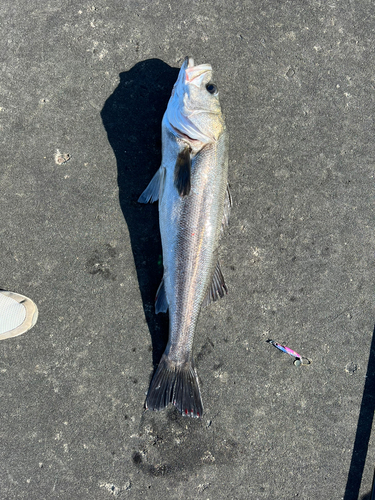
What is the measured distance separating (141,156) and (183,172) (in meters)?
0.75

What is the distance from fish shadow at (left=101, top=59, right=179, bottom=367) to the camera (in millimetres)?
3404

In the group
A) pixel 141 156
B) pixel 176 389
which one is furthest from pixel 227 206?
pixel 176 389

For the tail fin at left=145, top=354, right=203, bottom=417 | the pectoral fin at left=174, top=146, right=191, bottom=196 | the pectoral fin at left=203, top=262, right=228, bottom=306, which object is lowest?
the tail fin at left=145, top=354, right=203, bottom=417

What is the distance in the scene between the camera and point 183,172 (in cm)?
288

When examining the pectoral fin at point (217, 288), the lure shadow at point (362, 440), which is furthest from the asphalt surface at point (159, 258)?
the pectoral fin at point (217, 288)

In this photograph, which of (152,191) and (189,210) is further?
(152,191)

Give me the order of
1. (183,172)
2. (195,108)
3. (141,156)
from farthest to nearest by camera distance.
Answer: (141,156) → (195,108) → (183,172)

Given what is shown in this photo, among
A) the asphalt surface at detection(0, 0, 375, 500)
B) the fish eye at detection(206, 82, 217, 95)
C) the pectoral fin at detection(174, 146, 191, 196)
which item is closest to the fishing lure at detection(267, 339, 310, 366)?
the asphalt surface at detection(0, 0, 375, 500)

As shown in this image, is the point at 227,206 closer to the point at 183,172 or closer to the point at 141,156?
the point at 183,172

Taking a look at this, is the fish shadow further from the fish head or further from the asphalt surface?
the fish head

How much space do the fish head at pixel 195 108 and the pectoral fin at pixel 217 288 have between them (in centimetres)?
124

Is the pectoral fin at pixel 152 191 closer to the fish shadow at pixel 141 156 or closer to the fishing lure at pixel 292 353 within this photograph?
the fish shadow at pixel 141 156

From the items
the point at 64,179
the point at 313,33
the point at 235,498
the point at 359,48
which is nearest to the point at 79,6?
the point at 64,179

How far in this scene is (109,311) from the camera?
340cm
